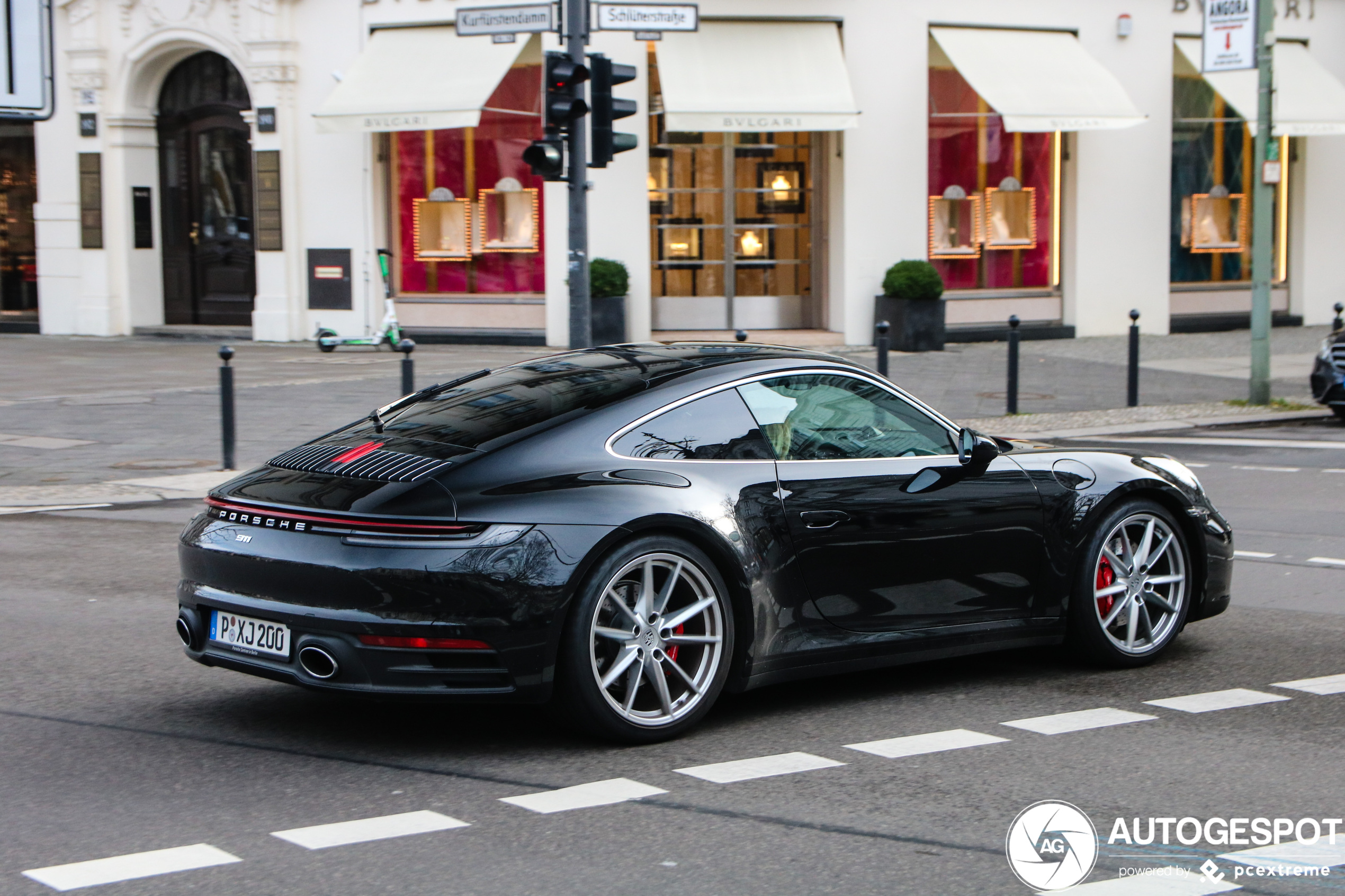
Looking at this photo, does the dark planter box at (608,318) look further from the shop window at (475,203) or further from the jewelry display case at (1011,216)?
the jewelry display case at (1011,216)

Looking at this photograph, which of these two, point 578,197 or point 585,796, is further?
point 578,197

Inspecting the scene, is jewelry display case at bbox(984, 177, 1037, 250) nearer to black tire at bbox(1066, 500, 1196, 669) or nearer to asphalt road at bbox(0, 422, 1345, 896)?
asphalt road at bbox(0, 422, 1345, 896)

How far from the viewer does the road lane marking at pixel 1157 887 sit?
3.97m

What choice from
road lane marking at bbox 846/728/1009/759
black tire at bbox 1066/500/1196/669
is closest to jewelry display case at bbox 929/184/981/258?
black tire at bbox 1066/500/1196/669

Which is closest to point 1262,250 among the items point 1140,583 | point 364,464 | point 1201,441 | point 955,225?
point 1201,441

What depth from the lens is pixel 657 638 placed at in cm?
520

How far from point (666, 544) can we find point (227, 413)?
25.9 feet

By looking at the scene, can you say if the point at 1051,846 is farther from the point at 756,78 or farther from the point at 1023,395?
the point at 756,78

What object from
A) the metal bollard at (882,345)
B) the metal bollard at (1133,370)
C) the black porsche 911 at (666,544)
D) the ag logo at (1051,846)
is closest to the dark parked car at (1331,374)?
the metal bollard at (1133,370)

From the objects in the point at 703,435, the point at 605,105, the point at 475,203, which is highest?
the point at 605,105

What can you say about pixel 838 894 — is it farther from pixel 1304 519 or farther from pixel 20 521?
pixel 20 521

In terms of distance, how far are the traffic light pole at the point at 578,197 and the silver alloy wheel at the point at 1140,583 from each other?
803 centimetres

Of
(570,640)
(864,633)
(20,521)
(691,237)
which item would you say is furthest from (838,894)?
(691,237)

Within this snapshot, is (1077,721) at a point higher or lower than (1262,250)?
lower
